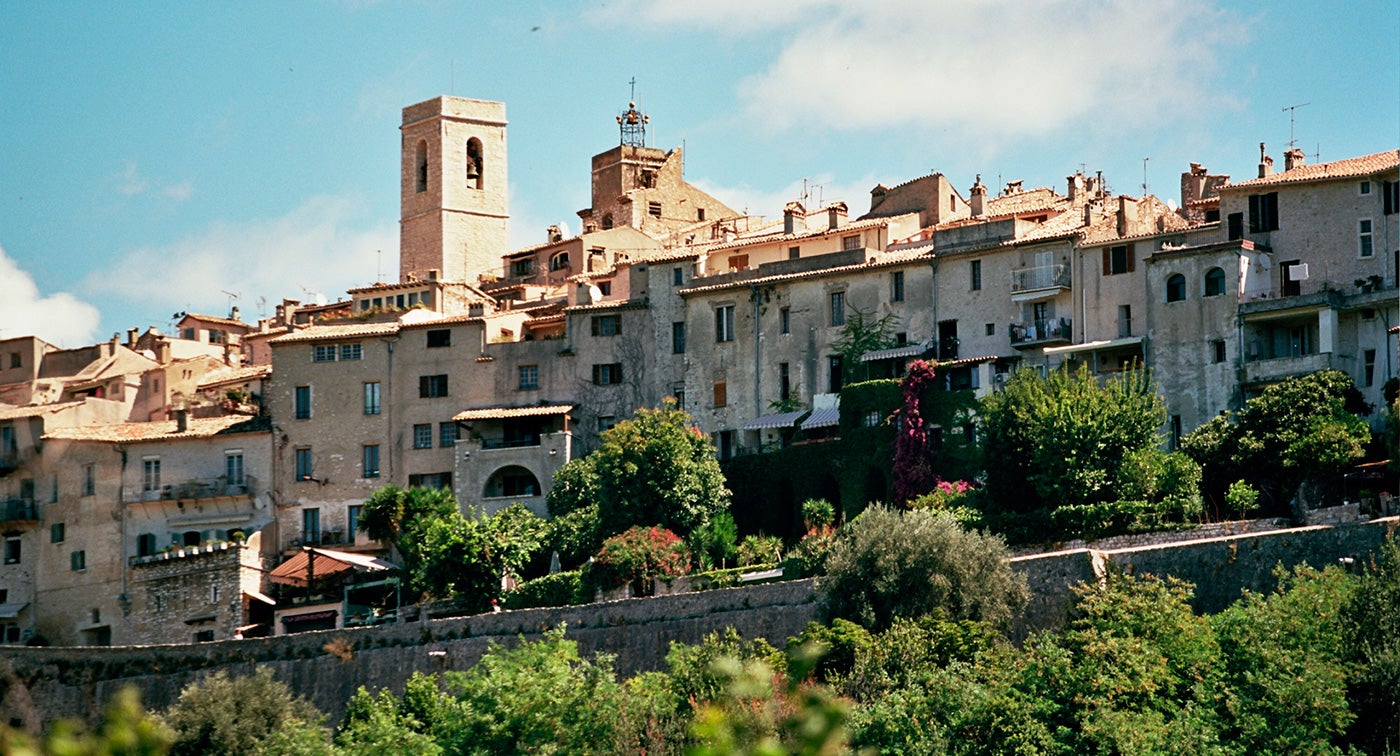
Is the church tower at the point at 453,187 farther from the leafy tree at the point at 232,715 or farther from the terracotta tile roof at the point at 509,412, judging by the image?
the leafy tree at the point at 232,715

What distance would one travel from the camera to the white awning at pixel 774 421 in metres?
59.8

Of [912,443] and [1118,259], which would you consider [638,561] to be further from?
[1118,259]

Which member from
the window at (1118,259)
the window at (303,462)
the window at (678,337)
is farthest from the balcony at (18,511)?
the window at (1118,259)

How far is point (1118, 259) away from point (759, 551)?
12873 millimetres

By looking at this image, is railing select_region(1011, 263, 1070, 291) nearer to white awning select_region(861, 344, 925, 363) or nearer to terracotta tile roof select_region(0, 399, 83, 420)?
white awning select_region(861, 344, 925, 363)

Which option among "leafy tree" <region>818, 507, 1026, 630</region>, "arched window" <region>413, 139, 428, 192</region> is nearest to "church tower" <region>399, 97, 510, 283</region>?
"arched window" <region>413, 139, 428, 192</region>

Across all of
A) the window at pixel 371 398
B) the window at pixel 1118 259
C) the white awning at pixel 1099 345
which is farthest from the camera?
the window at pixel 371 398

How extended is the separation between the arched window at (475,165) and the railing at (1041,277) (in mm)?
42406

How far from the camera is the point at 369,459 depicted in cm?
6397

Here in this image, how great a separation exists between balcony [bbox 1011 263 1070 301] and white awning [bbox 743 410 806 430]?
7553 mm

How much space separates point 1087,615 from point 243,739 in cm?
1936

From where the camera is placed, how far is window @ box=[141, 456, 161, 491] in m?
64.6

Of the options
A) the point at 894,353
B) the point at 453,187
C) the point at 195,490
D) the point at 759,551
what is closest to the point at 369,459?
the point at 195,490

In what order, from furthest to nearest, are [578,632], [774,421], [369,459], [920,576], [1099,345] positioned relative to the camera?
[369,459] < [774,421] < [1099,345] < [578,632] < [920,576]
